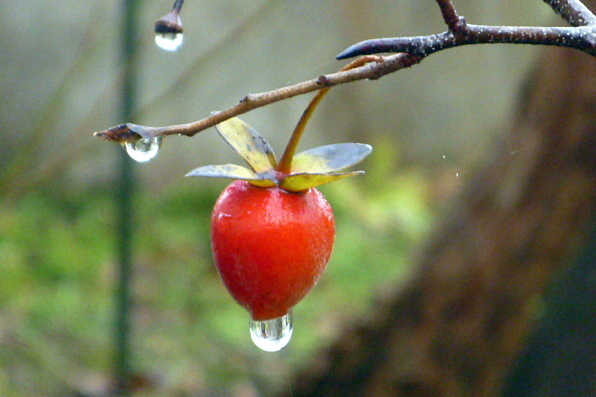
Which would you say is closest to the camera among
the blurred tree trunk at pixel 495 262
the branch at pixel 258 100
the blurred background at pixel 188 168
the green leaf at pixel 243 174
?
the branch at pixel 258 100

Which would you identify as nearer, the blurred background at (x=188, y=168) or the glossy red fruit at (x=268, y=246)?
the glossy red fruit at (x=268, y=246)

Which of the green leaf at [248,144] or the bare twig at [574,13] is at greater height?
the green leaf at [248,144]

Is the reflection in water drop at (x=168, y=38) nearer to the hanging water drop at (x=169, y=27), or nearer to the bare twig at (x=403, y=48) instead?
the hanging water drop at (x=169, y=27)

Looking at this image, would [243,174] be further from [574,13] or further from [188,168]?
[188,168]

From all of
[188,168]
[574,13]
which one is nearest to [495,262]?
[574,13]

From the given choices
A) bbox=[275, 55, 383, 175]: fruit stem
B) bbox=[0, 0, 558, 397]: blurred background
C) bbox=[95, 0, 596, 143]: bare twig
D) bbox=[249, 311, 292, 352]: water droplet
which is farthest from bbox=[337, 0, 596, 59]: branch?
bbox=[0, 0, 558, 397]: blurred background

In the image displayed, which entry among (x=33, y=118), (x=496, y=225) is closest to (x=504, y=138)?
(x=496, y=225)

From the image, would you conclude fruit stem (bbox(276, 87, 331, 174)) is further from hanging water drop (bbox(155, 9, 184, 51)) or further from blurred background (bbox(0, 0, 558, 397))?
blurred background (bbox(0, 0, 558, 397))

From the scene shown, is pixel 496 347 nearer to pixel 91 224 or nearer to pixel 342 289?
pixel 342 289

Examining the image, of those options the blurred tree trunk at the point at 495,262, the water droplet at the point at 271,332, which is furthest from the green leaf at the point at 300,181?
the blurred tree trunk at the point at 495,262
